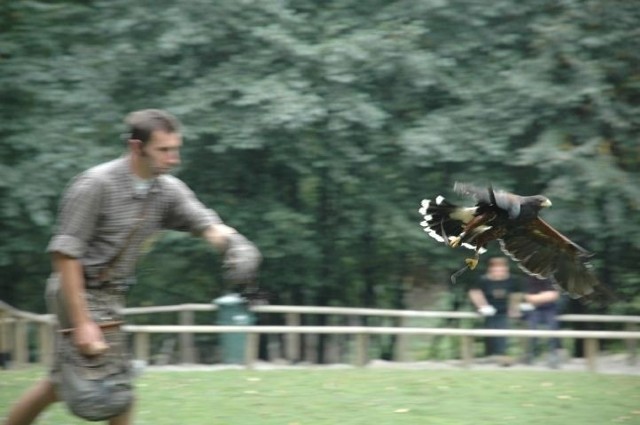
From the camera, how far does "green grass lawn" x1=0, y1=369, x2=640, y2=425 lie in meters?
7.82

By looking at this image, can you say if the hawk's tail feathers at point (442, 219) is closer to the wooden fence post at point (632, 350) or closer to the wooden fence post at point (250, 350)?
the wooden fence post at point (250, 350)

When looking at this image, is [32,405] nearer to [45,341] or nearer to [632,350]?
[45,341]

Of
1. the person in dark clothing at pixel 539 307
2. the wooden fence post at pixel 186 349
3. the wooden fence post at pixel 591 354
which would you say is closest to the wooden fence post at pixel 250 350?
the wooden fence post at pixel 186 349

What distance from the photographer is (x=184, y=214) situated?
5059 millimetres

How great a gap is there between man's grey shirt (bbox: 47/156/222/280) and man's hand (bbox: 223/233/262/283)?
9.3 inches

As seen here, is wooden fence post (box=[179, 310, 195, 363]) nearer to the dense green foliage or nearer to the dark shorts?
the dense green foliage

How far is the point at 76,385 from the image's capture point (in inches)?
190

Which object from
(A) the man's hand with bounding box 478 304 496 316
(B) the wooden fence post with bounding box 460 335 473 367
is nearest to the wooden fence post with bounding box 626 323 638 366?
(A) the man's hand with bounding box 478 304 496 316

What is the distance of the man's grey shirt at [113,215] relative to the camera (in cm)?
469

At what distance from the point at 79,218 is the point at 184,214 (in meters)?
0.53

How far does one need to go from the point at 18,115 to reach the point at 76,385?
8.52m

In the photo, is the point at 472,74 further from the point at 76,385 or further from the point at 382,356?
the point at 76,385

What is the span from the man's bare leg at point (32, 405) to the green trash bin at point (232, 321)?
244 inches

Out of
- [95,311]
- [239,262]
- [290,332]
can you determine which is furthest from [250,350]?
[239,262]
